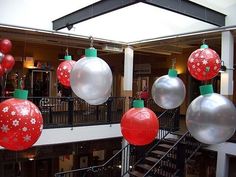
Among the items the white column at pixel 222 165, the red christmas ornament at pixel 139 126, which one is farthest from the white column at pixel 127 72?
the red christmas ornament at pixel 139 126

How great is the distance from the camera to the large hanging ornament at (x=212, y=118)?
7.50ft

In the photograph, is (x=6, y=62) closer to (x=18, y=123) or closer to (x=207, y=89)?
(x=18, y=123)

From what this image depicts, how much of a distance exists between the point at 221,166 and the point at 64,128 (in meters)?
4.42

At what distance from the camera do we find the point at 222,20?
23.5 feet

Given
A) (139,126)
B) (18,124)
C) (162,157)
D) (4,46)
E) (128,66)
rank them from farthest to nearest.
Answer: (128,66), (162,157), (4,46), (139,126), (18,124)

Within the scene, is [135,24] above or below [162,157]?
above

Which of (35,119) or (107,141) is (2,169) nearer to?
(107,141)

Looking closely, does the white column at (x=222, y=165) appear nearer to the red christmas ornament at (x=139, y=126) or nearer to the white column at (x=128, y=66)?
the white column at (x=128, y=66)

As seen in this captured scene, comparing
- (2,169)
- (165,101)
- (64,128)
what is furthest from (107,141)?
(165,101)

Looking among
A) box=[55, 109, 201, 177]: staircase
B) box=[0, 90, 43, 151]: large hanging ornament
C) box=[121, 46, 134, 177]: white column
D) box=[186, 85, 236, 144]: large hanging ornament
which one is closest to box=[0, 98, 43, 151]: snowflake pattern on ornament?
box=[0, 90, 43, 151]: large hanging ornament

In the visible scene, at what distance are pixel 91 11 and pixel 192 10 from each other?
216 cm

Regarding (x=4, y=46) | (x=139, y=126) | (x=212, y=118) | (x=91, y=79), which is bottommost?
(x=139, y=126)

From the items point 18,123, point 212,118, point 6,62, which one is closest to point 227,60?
point 6,62

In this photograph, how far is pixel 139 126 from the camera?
279cm
